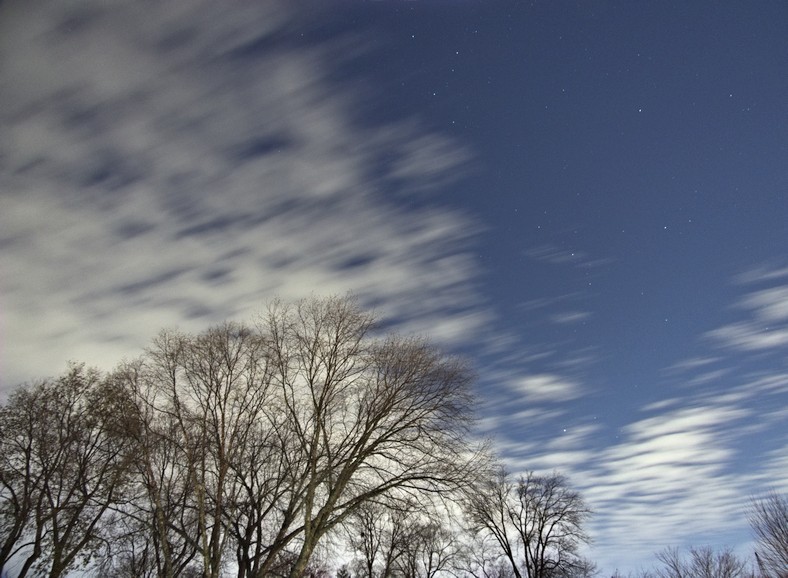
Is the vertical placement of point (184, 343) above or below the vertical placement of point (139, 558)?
above

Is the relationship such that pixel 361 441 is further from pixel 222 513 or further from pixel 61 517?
pixel 61 517

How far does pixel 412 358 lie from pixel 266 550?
9.75 metres

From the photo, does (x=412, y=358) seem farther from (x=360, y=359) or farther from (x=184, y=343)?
(x=184, y=343)

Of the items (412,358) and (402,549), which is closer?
(412,358)

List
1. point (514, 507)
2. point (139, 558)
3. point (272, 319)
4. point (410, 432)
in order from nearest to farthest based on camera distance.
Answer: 1. point (410, 432)
2. point (272, 319)
3. point (139, 558)
4. point (514, 507)

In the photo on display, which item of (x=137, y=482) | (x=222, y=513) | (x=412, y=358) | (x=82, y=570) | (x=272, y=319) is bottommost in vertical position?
(x=82, y=570)

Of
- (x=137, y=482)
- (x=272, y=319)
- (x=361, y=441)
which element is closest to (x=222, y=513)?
(x=137, y=482)

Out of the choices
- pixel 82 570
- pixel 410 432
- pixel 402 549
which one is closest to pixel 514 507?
pixel 402 549

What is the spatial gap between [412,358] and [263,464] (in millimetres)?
8137

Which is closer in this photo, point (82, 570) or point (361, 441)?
point (361, 441)

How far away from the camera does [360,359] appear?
24.8 metres

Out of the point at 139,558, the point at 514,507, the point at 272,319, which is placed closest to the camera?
the point at 272,319

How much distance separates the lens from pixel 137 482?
25.6 metres

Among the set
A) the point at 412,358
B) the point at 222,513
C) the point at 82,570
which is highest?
the point at 412,358
